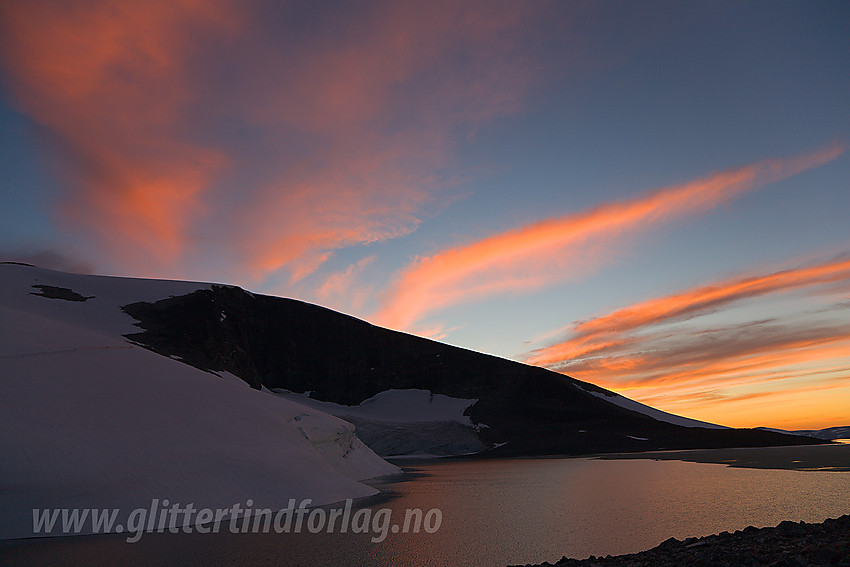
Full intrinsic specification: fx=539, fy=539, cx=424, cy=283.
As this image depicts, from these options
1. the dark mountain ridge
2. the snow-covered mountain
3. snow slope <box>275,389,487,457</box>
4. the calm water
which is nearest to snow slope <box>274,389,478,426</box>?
snow slope <box>275,389,487,457</box>

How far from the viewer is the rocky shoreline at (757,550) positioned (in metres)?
7.55

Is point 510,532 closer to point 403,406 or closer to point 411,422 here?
point 411,422

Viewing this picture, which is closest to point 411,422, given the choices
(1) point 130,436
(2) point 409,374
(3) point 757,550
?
(2) point 409,374

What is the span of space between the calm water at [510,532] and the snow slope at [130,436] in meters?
1.93

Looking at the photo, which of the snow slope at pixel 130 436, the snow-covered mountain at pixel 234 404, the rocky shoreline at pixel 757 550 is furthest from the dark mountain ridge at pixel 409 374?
the rocky shoreline at pixel 757 550

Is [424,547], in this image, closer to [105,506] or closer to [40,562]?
[40,562]

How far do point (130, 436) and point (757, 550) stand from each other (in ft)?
56.4

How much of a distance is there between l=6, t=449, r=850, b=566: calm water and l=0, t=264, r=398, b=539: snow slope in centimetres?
193

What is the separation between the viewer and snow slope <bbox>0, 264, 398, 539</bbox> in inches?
572

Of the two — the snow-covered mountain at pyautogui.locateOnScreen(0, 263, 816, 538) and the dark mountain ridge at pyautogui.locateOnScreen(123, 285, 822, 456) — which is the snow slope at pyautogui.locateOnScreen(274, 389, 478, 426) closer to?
the snow-covered mountain at pyautogui.locateOnScreen(0, 263, 816, 538)

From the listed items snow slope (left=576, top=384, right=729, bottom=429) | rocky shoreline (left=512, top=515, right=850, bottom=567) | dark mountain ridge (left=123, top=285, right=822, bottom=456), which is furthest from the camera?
snow slope (left=576, top=384, right=729, bottom=429)

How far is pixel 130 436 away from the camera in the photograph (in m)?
17.3

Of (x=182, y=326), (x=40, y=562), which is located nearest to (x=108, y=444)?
(x=40, y=562)

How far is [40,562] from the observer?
1066 centimetres
